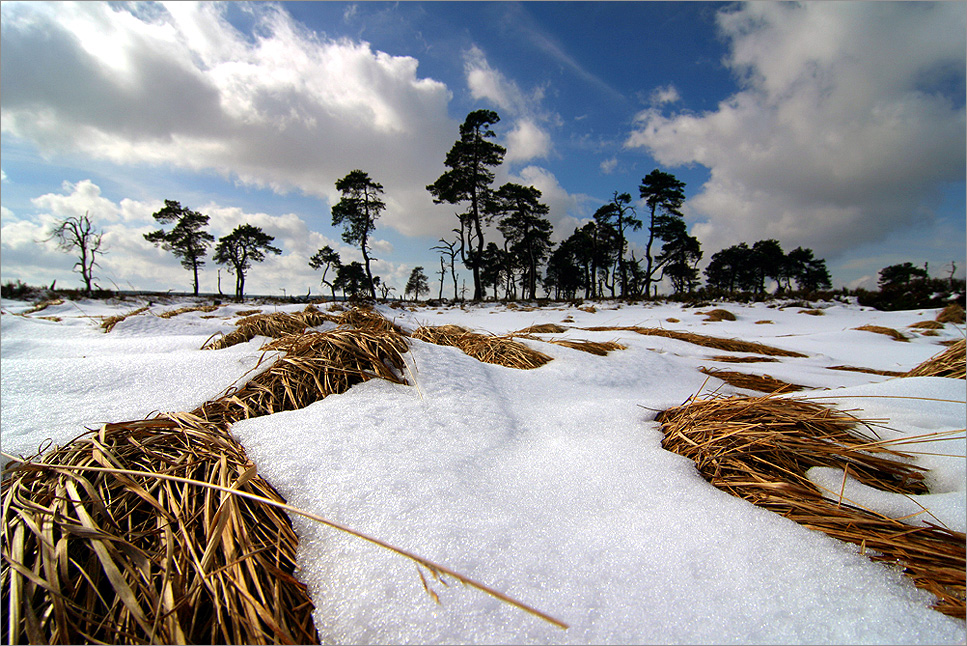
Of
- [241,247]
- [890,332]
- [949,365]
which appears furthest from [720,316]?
[241,247]

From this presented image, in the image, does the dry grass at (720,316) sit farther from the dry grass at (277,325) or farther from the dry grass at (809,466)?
the dry grass at (277,325)

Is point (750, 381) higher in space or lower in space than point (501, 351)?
lower

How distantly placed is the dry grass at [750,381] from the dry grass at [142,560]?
268 centimetres

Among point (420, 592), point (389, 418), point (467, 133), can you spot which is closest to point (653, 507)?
point (420, 592)

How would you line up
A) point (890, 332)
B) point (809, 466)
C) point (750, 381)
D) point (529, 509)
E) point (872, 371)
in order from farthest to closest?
point (890, 332) → point (872, 371) → point (750, 381) → point (809, 466) → point (529, 509)

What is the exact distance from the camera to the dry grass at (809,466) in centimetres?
65

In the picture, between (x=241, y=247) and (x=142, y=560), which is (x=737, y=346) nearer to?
(x=142, y=560)

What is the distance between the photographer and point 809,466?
38.4 inches

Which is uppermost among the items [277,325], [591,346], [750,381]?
[277,325]

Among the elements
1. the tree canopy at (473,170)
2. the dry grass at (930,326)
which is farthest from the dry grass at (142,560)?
the tree canopy at (473,170)

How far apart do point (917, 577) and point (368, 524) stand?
1.01 metres

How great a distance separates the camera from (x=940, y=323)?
535cm

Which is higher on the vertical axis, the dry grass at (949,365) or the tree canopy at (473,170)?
the tree canopy at (473,170)

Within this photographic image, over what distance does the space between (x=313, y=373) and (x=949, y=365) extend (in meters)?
3.43
